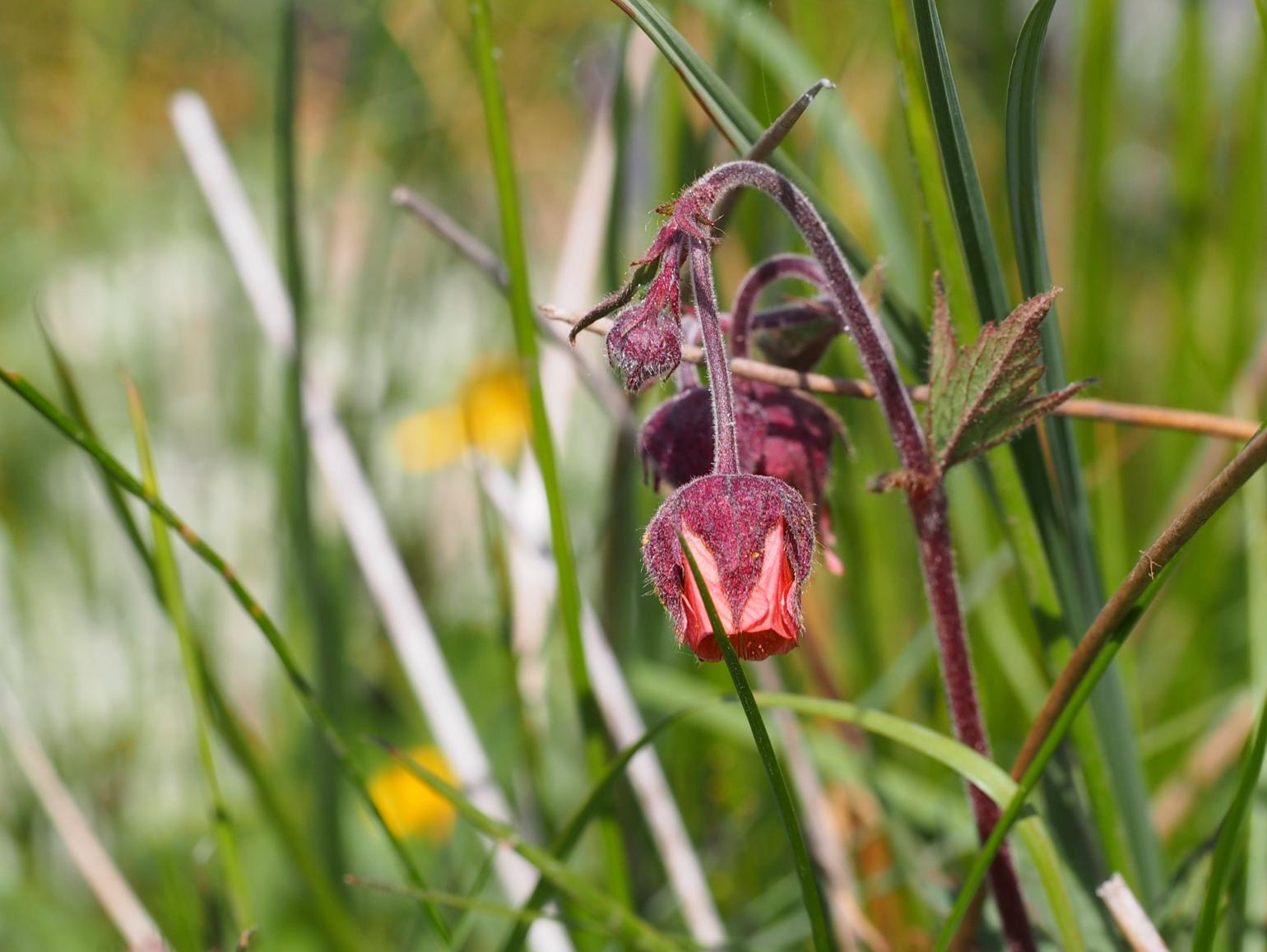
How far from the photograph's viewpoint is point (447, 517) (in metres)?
2.76

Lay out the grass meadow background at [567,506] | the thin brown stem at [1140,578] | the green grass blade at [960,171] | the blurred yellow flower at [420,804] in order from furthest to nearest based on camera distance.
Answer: the blurred yellow flower at [420,804]
the grass meadow background at [567,506]
the green grass blade at [960,171]
the thin brown stem at [1140,578]

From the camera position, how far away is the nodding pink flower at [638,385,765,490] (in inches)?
36.5

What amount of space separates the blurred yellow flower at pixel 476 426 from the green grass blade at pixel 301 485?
94 centimetres

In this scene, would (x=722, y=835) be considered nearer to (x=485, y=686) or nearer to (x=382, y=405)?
(x=485, y=686)

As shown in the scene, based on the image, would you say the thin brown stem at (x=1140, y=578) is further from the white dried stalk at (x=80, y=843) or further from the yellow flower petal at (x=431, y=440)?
the yellow flower petal at (x=431, y=440)

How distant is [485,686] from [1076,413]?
1398 millimetres

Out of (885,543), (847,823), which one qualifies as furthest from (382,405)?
(847,823)

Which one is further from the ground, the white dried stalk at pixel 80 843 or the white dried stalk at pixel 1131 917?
the white dried stalk at pixel 80 843

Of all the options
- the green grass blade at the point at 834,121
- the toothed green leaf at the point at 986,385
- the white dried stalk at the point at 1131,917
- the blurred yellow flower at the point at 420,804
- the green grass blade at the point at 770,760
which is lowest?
the blurred yellow flower at the point at 420,804

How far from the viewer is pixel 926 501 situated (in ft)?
2.83

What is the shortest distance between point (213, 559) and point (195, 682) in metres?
0.14

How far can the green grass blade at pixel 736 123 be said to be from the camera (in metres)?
0.80

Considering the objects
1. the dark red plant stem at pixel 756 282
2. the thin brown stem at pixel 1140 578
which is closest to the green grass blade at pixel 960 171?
the dark red plant stem at pixel 756 282

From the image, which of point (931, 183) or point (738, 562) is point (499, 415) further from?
point (738, 562)
